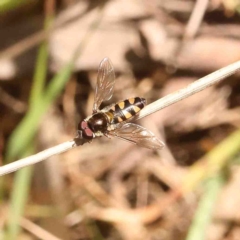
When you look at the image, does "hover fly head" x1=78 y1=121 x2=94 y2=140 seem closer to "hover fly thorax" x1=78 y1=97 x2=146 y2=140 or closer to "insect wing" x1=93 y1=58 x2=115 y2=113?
"hover fly thorax" x1=78 y1=97 x2=146 y2=140

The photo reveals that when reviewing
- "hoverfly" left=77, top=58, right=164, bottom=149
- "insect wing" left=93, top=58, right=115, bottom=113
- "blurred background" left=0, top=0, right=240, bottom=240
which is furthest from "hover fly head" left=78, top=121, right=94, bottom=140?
"blurred background" left=0, top=0, right=240, bottom=240

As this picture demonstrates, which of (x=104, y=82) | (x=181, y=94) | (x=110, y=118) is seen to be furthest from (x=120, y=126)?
(x=181, y=94)

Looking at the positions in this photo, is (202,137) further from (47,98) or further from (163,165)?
(47,98)

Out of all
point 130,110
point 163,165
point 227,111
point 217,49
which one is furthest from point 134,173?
point 130,110

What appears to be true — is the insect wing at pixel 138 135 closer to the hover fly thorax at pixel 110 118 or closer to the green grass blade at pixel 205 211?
the hover fly thorax at pixel 110 118

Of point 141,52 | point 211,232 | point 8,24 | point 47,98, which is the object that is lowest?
point 211,232
